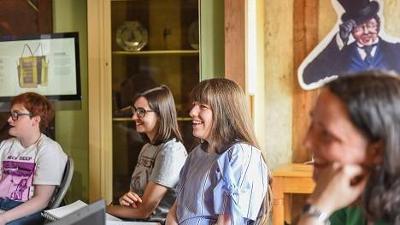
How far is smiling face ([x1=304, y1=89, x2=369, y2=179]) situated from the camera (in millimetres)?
854

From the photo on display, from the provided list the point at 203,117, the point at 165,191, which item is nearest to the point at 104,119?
the point at 165,191

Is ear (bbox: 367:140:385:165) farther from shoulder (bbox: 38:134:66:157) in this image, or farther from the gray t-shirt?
shoulder (bbox: 38:134:66:157)

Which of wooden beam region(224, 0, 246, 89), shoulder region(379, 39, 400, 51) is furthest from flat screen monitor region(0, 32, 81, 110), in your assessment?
shoulder region(379, 39, 400, 51)

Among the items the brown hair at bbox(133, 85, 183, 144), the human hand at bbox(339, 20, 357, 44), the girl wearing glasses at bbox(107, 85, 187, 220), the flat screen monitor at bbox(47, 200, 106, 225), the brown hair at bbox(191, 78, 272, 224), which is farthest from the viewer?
the human hand at bbox(339, 20, 357, 44)

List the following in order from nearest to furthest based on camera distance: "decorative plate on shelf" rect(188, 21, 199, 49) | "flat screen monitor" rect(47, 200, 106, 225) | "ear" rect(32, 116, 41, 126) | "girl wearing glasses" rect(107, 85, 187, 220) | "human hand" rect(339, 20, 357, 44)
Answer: "flat screen monitor" rect(47, 200, 106, 225), "girl wearing glasses" rect(107, 85, 187, 220), "ear" rect(32, 116, 41, 126), "decorative plate on shelf" rect(188, 21, 199, 49), "human hand" rect(339, 20, 357, 44)

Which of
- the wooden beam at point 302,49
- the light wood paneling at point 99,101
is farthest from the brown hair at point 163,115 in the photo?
the wooden beam at point 302,49

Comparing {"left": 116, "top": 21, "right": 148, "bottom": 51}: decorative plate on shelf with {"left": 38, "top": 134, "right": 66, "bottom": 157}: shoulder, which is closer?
{"left": 38, "top": 134, "right": 66, "bottom": 157}: shoulder

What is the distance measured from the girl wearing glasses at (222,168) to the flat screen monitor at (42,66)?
1.35 m

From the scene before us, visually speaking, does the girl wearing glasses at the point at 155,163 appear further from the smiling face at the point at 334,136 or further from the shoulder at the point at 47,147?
the smiling face at the point at 334,136

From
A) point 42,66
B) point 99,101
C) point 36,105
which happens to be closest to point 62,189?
point 36,105

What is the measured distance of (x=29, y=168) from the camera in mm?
2615

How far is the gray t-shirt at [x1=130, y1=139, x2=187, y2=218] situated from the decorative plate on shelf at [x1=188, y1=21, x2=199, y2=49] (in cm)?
83

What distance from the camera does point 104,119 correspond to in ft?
9.86

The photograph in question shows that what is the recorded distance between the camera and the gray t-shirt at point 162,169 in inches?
86.9
